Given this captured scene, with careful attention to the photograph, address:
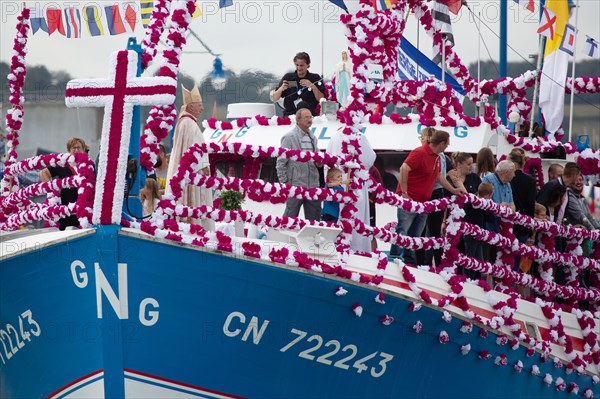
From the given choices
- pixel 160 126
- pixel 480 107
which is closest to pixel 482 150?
pixel 480 107

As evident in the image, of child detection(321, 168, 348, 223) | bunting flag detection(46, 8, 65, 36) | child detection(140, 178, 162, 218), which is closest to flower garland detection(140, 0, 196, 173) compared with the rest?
child detection(140, 178, 162, 218)

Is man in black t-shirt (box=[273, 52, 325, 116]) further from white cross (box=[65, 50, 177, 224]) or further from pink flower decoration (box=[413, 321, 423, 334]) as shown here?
white cross (box=[65, 50, 177, 224])

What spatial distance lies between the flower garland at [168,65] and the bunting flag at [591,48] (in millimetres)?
8586

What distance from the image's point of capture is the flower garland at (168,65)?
27.6 ft

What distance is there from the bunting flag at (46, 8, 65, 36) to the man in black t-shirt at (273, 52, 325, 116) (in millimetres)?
2751

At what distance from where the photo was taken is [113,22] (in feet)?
45.0

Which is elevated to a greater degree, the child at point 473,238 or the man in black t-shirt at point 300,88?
the man in black t-shirt at point 300,88


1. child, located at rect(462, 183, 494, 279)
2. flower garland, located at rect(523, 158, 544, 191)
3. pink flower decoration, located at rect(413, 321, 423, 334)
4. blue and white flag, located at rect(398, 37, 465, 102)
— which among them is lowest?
pink flower decoration, located at rect(413, 321, 423, 334)

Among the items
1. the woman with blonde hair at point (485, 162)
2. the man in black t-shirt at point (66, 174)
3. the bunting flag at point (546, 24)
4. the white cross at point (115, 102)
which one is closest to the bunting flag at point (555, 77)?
the bunting flag at point (546, 24)

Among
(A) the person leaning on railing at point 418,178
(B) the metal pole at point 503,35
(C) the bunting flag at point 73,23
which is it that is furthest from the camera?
(B) the metal pole at point 503,35

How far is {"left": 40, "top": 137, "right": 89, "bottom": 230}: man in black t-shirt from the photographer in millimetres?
9789

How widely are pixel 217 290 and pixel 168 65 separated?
1743 mm

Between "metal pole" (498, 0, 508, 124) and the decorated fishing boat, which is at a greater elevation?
"metal pole" (498, 0, 508, 124)

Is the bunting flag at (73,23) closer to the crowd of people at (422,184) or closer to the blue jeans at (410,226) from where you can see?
the crowd of people at (422,184)
